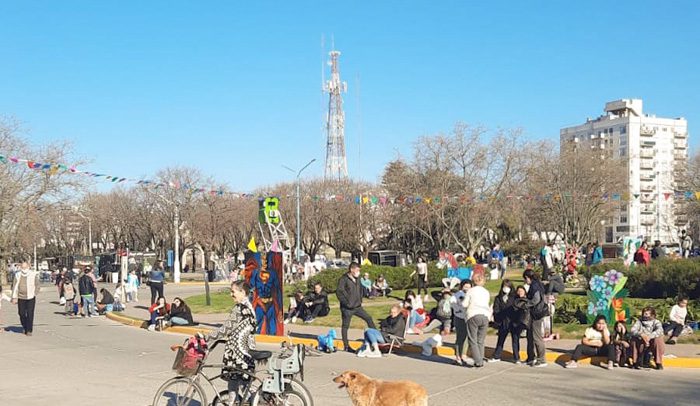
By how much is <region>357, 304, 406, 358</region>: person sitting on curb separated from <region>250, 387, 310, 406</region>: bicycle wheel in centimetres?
664

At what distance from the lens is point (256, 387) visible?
26.5 ft

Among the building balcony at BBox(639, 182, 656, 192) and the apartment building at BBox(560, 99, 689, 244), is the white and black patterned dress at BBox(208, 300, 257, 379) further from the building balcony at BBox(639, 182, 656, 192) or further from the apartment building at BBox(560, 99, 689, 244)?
the building balcony at BBox(639, 182, 656, 192)

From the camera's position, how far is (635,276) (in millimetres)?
21859

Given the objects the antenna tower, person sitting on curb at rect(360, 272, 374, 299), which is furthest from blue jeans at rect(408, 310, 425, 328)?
the antenna tower

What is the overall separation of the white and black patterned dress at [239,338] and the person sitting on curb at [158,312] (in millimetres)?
12674

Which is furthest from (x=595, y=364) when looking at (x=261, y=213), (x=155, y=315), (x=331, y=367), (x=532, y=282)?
(x=261, y=213)

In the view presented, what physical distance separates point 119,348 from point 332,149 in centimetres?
7554

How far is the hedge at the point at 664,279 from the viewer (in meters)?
20.2

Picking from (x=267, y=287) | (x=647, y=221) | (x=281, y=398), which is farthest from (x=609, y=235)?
(x=281, y=398)

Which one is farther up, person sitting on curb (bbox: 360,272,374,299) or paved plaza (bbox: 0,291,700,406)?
person sitting on curb (bbox: 360,272,374,299)

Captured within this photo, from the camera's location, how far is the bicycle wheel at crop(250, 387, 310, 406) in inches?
307

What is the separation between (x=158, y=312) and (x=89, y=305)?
5846mm

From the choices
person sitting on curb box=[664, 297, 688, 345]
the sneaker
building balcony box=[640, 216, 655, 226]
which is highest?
building balcony box=[640, 216, 655, 226]

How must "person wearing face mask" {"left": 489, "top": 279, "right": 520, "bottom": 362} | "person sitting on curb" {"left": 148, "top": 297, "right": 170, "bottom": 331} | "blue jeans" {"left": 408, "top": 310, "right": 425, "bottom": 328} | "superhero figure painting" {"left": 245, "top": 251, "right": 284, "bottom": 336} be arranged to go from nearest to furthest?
"person wearing face mask" {"left": 489, "top": 279, "right": 520, "bottom": 362} → "superhero figure painting" {"left": 245, "top": 251, "right": 284, "bottom": 336} → "blue jeans" {"left": 408, "top": 310, "right": 425, "bottom": 328} → "person sitting on curb" {"left": 148, "top": 297, "right": 170, "bottom": 331}
